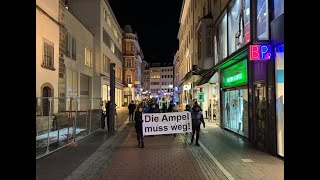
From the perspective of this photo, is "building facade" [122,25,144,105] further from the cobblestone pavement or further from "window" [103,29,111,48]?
the cobblestone pavement

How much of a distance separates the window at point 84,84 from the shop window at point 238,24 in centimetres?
2244

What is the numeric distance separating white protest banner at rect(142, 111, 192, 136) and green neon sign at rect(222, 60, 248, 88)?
2915mm

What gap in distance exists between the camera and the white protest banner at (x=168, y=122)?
47.0 ft

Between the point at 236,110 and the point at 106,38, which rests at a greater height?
the point at 106,38

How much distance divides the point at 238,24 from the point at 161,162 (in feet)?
27.7

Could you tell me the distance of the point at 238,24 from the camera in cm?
1595

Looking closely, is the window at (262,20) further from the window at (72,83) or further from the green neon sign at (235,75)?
the window at (72,83)

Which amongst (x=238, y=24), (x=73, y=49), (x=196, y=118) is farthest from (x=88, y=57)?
(x=196, y=118)

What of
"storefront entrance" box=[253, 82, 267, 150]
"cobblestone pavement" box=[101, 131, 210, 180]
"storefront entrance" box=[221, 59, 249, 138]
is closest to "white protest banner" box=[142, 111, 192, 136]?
"cobblestone pavement" box=[101, 131, 210, 180]

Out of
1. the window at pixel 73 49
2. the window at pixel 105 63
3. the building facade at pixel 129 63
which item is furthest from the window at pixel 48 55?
the building facade at pixel 129 63

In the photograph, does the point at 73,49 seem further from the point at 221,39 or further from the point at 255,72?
the point at 255,72

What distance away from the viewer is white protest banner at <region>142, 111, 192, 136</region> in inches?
564
